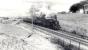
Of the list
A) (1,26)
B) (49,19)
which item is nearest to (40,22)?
(49,19)

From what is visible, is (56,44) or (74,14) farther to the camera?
(74,14)

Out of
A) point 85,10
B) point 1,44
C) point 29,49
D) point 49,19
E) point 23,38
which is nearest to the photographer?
point 29,49

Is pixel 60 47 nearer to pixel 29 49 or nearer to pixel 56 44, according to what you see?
pixel 56 44

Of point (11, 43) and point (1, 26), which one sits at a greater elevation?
point (1, 26)

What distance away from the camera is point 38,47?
10602 millimetres

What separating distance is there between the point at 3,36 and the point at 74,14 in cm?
1266

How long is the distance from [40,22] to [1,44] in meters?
11.1

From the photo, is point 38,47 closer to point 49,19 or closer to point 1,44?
point 1,44

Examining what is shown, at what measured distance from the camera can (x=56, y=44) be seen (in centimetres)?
1094

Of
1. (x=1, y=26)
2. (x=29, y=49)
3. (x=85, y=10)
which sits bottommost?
(x=29, y=49)

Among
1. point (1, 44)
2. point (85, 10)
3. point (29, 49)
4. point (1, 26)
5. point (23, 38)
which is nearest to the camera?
point (29, 49)

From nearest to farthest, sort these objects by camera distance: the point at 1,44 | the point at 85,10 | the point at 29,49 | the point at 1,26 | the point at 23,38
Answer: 1. the point at 29,49
2. the point at 1,44
3. the point at 23,38
4. the point at 1,26
5. the point at 85,10

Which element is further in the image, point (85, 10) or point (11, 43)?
point (85, 10)

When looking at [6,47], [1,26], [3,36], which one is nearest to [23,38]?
[3,36]
